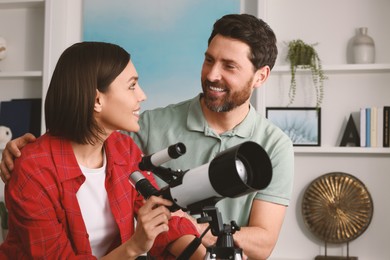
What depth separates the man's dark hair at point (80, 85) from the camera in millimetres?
1538

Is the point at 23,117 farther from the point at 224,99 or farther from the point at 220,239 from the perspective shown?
the point at 220,239

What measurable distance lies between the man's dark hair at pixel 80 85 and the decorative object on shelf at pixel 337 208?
7.52 feet

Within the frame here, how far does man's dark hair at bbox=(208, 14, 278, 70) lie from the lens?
214 centimetres

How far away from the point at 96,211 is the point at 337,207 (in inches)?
89.3

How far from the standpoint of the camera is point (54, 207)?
60.0 inches

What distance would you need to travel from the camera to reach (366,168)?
364 cm

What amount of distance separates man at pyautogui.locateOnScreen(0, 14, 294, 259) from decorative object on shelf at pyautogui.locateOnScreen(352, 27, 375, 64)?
1490mm

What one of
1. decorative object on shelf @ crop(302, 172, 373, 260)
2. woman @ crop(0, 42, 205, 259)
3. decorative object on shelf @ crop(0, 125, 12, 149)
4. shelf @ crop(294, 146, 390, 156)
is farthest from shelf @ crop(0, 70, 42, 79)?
woman @ crop(0, 42, 205, 259)

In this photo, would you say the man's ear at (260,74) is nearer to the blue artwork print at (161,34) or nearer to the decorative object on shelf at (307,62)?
the decorative object on shelf at (307,62)

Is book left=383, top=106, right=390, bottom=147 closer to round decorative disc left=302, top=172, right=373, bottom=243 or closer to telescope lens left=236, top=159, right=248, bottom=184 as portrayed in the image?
round decorative disc left=302, top=172, right=373, bottom=243

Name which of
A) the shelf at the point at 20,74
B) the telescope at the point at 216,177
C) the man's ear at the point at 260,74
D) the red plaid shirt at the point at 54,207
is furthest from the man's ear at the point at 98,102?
the shelf at the point at 20,74

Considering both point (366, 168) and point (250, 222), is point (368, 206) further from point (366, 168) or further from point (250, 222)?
point (250, 222)

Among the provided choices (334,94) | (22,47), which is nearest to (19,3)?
(22,47)

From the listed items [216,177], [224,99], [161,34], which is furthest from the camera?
[161,34]
